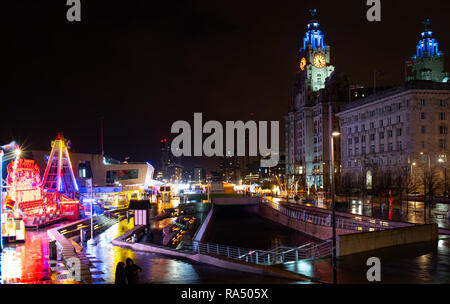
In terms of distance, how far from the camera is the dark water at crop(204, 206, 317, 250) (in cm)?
4666

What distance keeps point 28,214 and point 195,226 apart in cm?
1924

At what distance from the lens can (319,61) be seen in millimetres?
136125

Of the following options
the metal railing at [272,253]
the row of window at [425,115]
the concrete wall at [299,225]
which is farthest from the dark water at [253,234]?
the row of window at [425,115]

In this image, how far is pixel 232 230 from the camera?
59.2 meters

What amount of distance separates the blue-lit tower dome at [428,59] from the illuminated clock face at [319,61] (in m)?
30.3

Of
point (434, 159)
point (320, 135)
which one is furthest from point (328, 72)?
point (434, 159)

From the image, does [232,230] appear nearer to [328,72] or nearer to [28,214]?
[28,214]

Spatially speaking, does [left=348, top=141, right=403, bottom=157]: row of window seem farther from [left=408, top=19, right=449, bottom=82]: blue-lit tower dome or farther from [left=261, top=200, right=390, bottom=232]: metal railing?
[left=261, top=200, right=390, bottom=232]: metal railing

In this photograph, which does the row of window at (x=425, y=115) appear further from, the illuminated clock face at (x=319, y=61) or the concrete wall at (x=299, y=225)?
the illuminated clock face at (x=319, y=61)

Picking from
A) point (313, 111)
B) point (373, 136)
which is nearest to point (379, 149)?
point (373, 136)

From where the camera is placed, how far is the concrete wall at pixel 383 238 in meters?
21.8

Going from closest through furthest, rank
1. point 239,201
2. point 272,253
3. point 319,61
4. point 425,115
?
point 272,253 < point 425,115 < point 239,201 < point 319,61

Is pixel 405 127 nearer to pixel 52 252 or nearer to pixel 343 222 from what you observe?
pixel 343 222

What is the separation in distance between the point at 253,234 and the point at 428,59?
268ft
